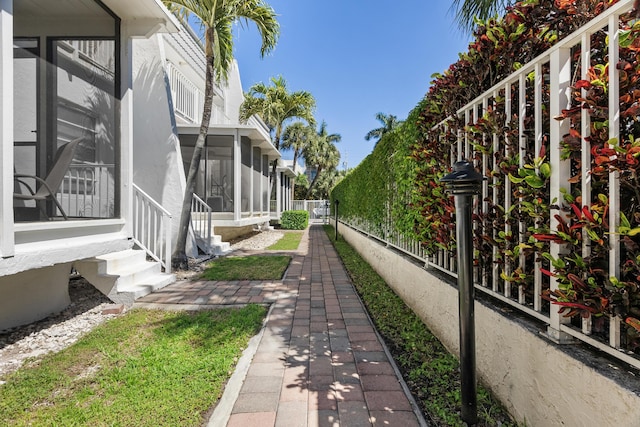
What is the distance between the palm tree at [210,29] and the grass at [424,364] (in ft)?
12.9

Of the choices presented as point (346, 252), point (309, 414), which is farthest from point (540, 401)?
point (346, 252)

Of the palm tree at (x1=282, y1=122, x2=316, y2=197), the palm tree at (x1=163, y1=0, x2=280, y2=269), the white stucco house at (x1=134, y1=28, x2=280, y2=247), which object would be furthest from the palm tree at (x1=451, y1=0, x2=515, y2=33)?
the palm tree at (x1=282, y1=122, x2=316, y2=197)

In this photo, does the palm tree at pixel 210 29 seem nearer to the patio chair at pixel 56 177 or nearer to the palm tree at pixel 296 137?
the patio chair at pixel 56 177

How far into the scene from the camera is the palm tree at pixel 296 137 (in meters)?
26.8

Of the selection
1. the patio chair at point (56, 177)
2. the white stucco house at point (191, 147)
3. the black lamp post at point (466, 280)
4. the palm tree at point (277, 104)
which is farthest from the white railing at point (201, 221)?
the palm tree at point (277, 104)

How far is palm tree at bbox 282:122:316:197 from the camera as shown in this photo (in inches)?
1056

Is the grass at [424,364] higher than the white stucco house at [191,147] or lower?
lower

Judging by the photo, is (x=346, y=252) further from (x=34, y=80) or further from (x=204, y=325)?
(x=34, y=80)

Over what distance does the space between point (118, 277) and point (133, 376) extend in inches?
84.2

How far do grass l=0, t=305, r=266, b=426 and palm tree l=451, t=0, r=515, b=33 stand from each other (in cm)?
525

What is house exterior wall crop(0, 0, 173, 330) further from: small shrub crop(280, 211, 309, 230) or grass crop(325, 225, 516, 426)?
small shrub crop(280, 211, 309, 230)

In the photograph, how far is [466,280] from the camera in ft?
5.38

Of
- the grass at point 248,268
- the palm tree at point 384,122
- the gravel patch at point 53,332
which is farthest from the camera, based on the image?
the palm tree at point 384,122

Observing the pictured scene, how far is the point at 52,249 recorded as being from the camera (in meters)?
2.91
